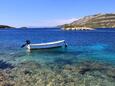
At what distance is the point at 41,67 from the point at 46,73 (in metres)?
3.54

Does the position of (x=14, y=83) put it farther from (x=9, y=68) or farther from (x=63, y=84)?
(x=9, y=68)

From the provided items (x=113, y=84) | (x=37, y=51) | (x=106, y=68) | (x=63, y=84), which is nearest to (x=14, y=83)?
(x=63, y=84)

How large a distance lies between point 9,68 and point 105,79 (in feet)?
37.4

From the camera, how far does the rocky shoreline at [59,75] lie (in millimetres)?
21344

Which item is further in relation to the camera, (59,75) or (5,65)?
(5,65)

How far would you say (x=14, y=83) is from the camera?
68.8ft

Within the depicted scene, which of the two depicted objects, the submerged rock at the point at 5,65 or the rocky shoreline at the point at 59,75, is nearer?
the rocky shoreline at the point at 59,75

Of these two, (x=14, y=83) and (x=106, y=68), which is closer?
(x=14, y=83)

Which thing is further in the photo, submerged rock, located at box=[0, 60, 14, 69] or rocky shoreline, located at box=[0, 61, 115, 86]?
submerged rock, located at box=[0, 60, 14, 69]

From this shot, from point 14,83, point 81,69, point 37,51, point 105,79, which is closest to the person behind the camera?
point 14,83

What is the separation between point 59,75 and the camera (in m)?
24.2

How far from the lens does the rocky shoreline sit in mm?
21344

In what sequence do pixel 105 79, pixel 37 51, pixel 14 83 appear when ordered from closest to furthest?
pixel 14 83 < pixel 105 79 < pixel 37 51

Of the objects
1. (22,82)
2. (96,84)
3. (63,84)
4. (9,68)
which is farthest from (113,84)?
(9,68)
